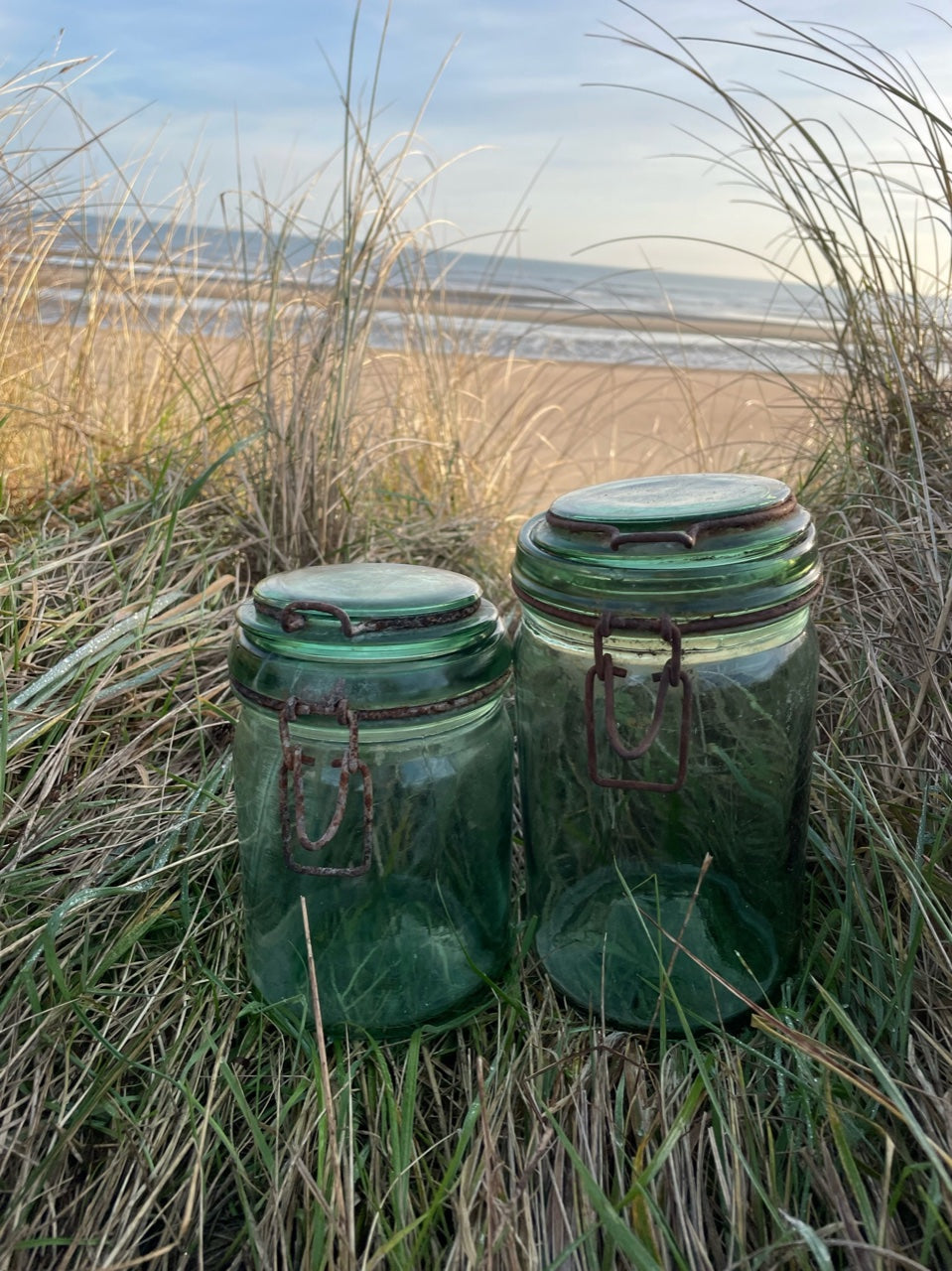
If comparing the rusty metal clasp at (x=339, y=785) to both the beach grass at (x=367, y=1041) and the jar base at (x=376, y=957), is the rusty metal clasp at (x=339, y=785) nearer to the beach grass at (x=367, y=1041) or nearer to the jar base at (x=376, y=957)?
the jar base at (x=376, y=957)

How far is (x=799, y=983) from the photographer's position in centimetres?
109

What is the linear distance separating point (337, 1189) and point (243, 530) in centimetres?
139

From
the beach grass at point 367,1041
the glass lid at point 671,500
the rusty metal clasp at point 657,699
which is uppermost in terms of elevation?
the glass lid at point 671,500


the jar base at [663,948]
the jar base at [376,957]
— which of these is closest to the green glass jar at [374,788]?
the jar base at [376,957]

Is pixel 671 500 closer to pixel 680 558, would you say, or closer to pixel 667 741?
pixel 680 558

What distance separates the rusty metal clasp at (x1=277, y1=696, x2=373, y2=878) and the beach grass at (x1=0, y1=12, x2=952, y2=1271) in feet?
0.68

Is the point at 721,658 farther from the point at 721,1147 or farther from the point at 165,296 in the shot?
the point at 165,296

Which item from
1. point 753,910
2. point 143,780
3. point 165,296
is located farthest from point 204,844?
point 165,296

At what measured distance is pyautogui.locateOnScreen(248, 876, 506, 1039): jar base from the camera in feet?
3.31

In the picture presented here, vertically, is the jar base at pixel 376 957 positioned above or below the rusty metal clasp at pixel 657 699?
below

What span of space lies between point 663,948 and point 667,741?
23 cm

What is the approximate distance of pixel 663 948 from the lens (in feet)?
3.40

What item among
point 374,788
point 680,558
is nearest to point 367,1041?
point 374,788

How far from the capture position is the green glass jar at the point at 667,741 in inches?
35.3
